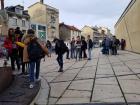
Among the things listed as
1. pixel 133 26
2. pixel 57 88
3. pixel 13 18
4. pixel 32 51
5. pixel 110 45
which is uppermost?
pixel 13 18

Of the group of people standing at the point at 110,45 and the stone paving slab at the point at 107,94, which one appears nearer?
the stone paving slab at the point at 107,94

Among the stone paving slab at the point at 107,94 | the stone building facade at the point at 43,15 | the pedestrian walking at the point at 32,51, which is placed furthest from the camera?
the stone building facade at the point at 43,15

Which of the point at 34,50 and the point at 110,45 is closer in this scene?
the point at 34,50

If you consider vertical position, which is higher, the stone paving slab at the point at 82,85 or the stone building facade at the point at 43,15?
the stone building facade at the point at 43,15

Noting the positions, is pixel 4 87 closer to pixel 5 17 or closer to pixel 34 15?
pixel 5 17

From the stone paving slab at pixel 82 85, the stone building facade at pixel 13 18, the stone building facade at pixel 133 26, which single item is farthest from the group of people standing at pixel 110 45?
the stone building facade at pixel 13 18

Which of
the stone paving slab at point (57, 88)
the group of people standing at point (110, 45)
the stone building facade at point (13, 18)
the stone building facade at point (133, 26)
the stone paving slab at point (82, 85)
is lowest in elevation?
the stone paving slab at point (57, 88)

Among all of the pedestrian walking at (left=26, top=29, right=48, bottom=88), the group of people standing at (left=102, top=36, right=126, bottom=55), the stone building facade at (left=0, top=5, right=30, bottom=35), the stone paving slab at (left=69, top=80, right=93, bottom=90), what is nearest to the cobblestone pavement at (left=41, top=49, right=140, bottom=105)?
the stone paving slab at (left=69, top=80, right=93, bottom=90)

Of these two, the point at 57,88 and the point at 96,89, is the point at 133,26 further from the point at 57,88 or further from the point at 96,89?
the point at 96,89

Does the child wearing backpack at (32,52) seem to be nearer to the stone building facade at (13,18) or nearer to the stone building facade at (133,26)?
the stone building facade at (133,26)

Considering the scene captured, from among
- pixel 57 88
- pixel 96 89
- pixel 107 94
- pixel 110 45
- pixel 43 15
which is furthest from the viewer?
pixel 43 15

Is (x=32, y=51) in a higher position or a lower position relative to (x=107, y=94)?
higher

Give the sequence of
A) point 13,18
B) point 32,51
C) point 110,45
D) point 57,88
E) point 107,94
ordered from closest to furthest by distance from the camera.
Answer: point 107,94, point 32,51, point 57,88, point 110,45, point 13,18

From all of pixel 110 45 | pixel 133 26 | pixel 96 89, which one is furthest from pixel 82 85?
A: pixel 133 26
